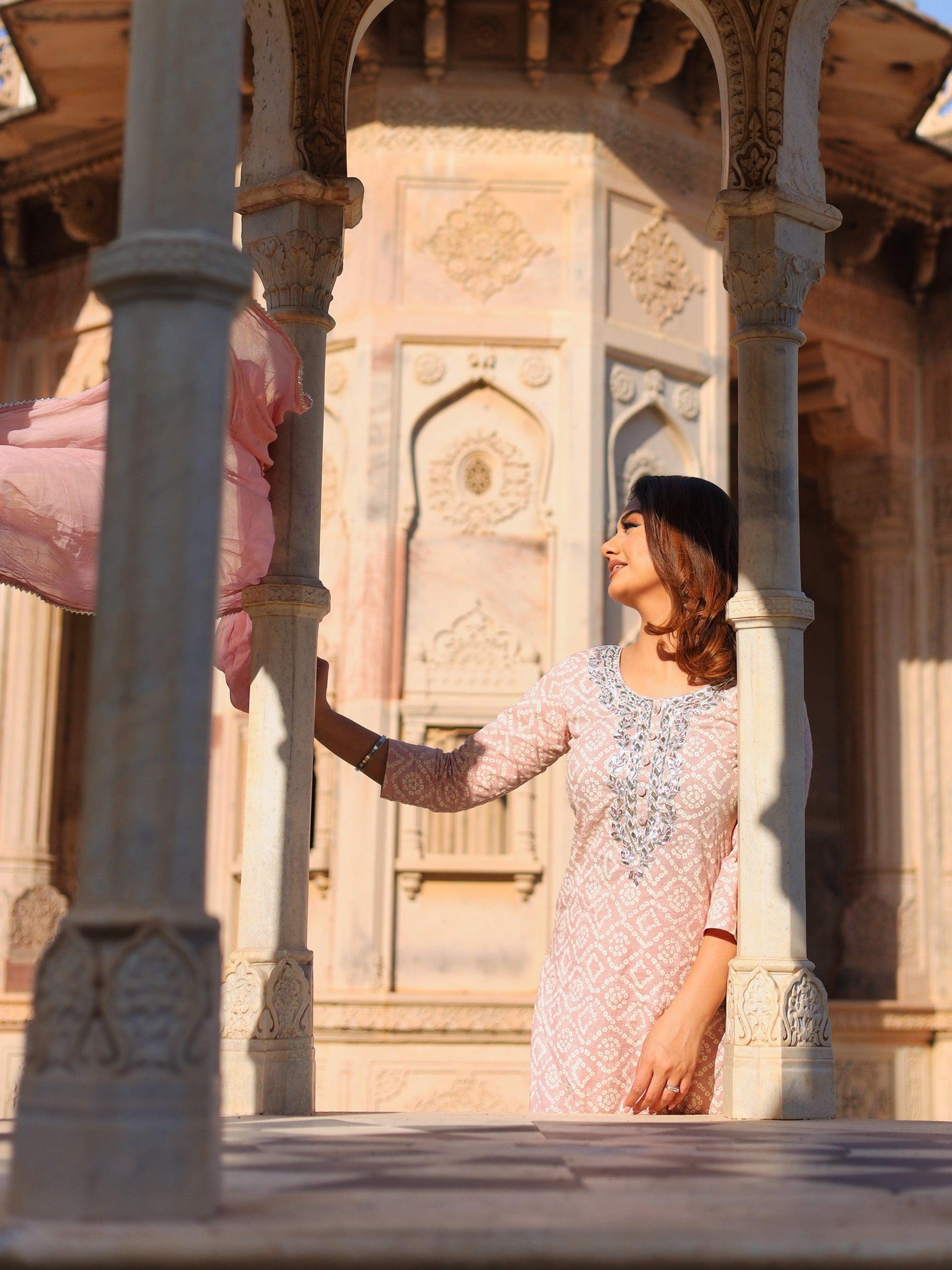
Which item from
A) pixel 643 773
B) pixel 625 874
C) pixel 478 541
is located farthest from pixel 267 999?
pixel 478 541

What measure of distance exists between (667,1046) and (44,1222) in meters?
1.65

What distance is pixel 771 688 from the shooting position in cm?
329

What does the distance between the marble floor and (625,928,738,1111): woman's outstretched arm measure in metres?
0.65

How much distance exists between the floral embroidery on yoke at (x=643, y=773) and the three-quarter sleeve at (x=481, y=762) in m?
0.17

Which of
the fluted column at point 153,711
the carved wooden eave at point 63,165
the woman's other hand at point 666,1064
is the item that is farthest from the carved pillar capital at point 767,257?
the carved wooden eave at point 63,165

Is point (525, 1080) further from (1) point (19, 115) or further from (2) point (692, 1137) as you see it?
(1) point (19, 115)

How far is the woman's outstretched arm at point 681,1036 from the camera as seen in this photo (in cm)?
303

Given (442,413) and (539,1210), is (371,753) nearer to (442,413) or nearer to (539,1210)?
(539,1210)

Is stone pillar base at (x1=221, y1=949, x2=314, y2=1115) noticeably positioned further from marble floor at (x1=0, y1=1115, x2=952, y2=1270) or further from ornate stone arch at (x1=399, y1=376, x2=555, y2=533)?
ornate stone arch at (x1=399, y1=376, x2=555, y2=533)

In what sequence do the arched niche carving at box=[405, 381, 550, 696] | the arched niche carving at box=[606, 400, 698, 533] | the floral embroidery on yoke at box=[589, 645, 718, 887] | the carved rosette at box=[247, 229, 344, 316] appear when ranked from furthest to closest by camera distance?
the arched niche carving at box=[606, 400, 698, 533]
the arched niche carving at box=[405, 381, 550, 696]
the carved rosette at box=[247, 229, 344, 316]
the floral embroidery on yoke at box=[589, 645, 718, 887]

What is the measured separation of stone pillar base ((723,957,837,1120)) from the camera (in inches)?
124

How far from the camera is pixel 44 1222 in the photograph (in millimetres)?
1593

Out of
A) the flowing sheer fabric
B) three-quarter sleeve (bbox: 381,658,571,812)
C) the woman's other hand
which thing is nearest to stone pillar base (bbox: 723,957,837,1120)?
the woman's other hand

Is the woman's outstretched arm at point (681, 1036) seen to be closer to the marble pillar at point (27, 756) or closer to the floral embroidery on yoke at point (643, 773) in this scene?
the floral embroidery on yoke at point (643, 773)
